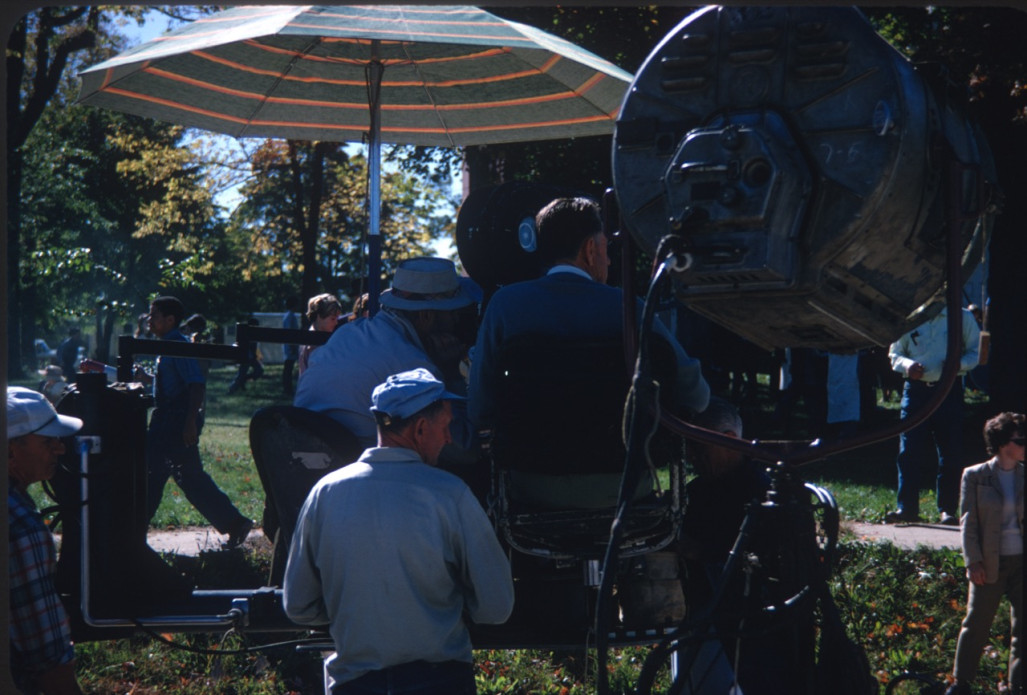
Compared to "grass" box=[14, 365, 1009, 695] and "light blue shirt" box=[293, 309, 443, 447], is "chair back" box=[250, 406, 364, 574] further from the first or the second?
"grass" box=[14, 365, 1009, 695]

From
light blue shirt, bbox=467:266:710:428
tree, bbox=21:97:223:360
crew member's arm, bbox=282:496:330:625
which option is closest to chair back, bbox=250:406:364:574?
light blue shirt, bbox=467:266:710:428

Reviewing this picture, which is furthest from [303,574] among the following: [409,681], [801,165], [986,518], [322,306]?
[322,306]

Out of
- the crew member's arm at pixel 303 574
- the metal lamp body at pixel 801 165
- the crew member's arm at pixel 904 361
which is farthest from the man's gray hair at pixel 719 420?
the crew member's arm at pixel 303 574

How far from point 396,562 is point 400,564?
0.04ft

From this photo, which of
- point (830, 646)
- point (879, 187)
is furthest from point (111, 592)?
point (879, 187)

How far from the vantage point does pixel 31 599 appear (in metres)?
3.24

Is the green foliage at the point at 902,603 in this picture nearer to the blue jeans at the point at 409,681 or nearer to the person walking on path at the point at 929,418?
the person walking on path at the point at 929,418

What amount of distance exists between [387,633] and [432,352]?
151cm

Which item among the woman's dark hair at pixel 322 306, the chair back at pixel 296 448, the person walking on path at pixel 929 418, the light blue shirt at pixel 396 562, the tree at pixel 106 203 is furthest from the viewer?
the woman's dark hair at pixel 322 306

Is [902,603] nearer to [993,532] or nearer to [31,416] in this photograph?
[993,532]

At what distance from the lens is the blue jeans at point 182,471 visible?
7.02 metres

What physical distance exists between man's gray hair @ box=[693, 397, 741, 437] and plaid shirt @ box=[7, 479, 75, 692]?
2148 millimetres

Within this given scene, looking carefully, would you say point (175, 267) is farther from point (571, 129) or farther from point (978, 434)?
point (978, 434)

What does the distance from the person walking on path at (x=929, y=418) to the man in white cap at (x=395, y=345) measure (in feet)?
5.31
